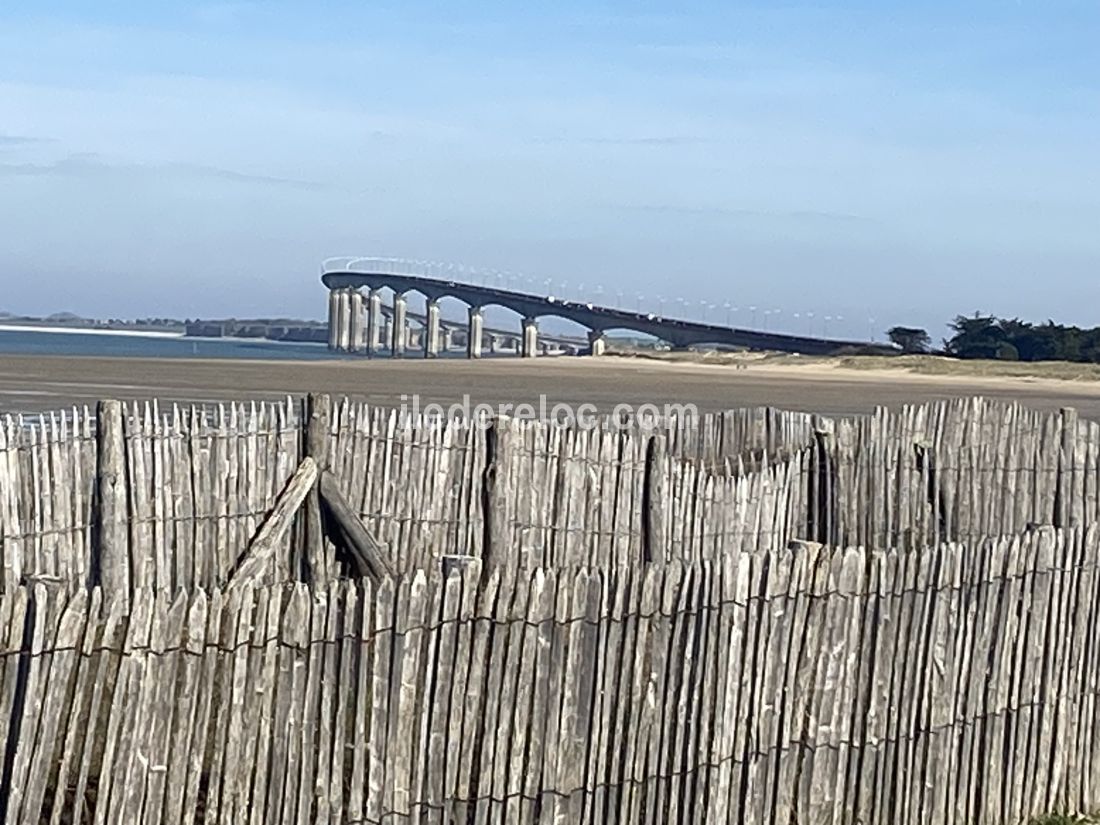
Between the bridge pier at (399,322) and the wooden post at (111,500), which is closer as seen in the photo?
the wooden post at (111,500)

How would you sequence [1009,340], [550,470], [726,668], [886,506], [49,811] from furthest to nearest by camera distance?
1. [1009,340]
2. [886,506]
3. [550,470]
4. [726,668]
5. [49,811]

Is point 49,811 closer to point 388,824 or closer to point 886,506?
point 388,824

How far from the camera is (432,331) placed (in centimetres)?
9638

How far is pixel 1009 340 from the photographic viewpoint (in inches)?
3300

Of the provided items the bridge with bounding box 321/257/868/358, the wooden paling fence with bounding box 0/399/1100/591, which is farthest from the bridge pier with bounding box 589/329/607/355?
the wooden paling fence with bounding box 0/399/1100/591

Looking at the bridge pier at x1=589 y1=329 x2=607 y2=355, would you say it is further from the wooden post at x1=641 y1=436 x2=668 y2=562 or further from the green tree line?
the wooden post at x1=641 y1=436 x2=668 y2=562

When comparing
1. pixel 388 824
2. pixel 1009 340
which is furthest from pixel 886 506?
pixel 1009 340

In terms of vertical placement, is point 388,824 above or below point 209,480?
below

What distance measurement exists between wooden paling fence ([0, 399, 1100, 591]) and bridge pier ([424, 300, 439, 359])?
81.0 meters

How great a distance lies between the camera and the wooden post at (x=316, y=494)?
9641mm

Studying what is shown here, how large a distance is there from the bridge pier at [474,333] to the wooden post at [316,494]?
8237 centimetres

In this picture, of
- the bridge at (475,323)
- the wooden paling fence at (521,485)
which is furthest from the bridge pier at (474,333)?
the wooden paling fence at (521,485)

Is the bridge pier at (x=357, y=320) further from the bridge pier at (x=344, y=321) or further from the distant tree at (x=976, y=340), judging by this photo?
the distant tree at (x=976, y=340)

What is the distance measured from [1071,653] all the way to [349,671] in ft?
11.9
